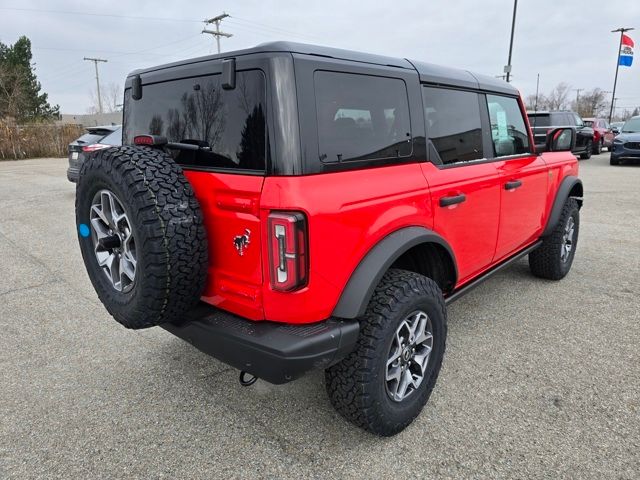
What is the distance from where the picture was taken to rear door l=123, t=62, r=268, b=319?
191cm

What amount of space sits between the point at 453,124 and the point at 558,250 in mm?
2163

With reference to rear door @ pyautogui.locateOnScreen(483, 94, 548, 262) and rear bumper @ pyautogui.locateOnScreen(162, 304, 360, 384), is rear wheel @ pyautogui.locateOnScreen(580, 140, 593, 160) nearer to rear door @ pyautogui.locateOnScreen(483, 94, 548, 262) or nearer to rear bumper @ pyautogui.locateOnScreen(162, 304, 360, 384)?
rear door @ pyautogui.locateOnScreen(483, 94, 548, 262)

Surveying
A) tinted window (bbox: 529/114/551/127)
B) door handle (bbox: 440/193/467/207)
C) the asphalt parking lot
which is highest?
tinted window (bbox: 529/114/551/127)

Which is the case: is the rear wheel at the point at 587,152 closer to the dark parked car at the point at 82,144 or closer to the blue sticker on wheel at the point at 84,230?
the dark parked car at the point at 82,144

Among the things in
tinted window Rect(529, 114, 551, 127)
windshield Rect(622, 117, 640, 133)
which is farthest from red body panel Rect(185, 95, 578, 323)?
windshield Rect(622, 117, 640, 133)

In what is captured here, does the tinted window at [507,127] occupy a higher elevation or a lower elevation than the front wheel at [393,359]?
higher

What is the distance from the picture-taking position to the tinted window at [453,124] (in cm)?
265

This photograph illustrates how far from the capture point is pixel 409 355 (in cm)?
236

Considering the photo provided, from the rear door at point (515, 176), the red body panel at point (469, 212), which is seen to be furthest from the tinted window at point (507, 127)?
the red body panel at point (469, 212)

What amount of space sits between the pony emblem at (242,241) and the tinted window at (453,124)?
129 centimetres

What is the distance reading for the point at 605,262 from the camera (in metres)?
4.99

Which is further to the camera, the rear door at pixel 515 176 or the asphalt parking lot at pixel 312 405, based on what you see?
the rear door at pixel 515 176

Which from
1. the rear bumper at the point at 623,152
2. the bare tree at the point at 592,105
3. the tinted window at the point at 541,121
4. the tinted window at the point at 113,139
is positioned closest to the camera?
the tinted window at the point at 113,139

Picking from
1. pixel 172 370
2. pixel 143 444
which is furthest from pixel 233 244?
pixel 172 370
